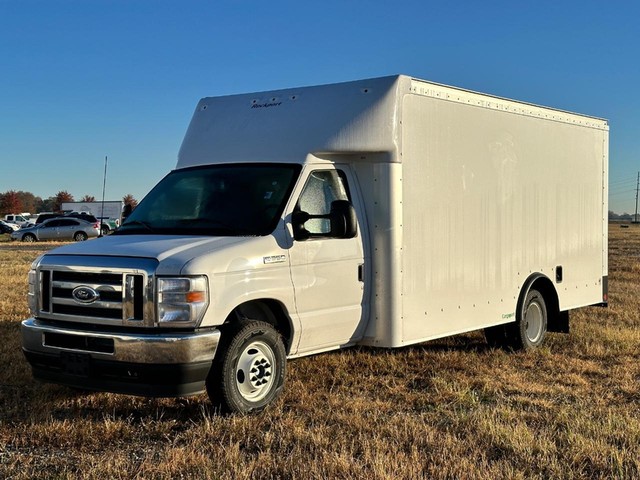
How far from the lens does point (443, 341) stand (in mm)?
9680

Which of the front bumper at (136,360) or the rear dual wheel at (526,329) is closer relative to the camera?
the front bumper at (136,360)

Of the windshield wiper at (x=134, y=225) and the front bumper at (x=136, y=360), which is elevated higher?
the windshield wiper at (x=134, y=225)

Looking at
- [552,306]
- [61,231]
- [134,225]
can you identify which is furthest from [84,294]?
[61,231]

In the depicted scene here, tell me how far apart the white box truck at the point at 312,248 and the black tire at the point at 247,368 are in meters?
0.01

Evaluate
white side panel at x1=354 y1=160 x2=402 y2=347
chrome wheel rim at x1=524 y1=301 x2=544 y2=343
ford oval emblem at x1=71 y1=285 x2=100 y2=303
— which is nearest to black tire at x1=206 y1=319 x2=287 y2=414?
ford oval emblem at x1=71 y1=285 x2=100 y2=303

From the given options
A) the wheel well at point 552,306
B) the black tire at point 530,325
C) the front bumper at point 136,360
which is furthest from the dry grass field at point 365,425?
the wheel well at point 552,306

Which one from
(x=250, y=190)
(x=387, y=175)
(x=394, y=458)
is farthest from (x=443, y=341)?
(x=394, y=458)

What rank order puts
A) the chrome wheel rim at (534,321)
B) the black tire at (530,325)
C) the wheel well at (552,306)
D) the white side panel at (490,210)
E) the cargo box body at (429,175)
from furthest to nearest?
the wheel well at (552,306), the chrome wheel rim at (534,321), the black tire at (530,325), the white side panel at (490,210), the cargo box body at (429,175)

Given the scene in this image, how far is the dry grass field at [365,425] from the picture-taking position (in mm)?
4660

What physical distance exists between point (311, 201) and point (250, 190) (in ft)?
1.81

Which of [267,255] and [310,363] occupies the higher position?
[267,255]

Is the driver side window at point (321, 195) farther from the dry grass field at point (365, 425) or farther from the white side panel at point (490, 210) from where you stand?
the dry grass field at point (365, 425)

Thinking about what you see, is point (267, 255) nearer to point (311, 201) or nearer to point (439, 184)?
point (311, 201)

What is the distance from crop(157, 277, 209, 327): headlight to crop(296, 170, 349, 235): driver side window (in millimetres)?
1363
